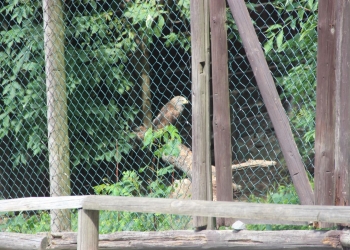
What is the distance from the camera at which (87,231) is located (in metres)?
3.03

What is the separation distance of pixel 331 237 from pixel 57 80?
8.22 feet

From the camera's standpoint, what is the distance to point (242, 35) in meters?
3.49

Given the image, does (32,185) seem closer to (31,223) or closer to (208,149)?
(31,223)

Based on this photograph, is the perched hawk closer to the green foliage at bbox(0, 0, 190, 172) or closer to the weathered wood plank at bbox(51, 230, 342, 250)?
the green foliage at bbox(0, 0, 190, 172)

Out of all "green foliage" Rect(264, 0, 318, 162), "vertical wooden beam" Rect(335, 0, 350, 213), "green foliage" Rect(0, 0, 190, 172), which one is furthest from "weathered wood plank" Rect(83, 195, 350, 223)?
"green foliage" Rect(0, 0, 190, 172)

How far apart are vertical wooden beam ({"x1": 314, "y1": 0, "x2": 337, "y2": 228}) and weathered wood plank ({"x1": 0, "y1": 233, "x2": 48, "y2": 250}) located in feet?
5.52

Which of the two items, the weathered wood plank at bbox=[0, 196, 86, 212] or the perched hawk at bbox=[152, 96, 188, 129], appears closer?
the weathered wood plank at bbox=[0, 196, 86, 212]

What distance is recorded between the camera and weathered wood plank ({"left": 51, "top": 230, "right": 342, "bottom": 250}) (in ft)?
10.7

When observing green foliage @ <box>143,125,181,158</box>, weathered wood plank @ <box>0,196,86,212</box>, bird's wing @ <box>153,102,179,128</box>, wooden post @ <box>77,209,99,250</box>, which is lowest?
wooden post @ <box>77,209,99,250</box>

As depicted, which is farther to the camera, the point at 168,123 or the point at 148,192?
the point at 168,123

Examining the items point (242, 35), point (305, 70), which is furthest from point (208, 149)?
point (305, 70)

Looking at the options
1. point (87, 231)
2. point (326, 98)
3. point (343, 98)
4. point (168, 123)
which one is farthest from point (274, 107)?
point (168, 123)

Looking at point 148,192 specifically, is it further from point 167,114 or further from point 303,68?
point 303,68

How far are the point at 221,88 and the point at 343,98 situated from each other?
759mm
